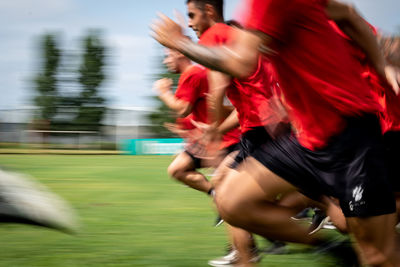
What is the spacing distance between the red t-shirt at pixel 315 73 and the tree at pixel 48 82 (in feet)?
149

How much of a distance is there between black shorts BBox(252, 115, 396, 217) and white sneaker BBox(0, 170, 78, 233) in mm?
1266

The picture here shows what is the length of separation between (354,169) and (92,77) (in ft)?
A: 167

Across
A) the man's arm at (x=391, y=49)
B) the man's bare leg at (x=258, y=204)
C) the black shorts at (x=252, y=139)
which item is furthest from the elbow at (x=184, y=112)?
the man's arm at (x=391, y=49)

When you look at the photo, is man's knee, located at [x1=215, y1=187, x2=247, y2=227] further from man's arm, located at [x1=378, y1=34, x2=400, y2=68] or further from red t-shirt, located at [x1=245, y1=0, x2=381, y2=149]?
man's arm, located at [x1=378, y1=34, x2=400, y2=68]

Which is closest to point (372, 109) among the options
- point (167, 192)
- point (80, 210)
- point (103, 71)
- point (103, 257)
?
point (103, 257)

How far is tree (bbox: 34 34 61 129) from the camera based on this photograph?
48.5 meters

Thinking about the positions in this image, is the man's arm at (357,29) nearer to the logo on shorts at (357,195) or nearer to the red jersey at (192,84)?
the logo on shorts at (357,195)

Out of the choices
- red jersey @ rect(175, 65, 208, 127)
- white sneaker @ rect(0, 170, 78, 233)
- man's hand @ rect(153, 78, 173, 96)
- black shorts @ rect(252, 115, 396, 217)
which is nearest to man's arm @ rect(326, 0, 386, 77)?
black shorts @ rect(252, 115, 396, 217)

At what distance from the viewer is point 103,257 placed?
4316 millimetres

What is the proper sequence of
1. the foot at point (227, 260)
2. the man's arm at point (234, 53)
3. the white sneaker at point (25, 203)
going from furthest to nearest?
the foot at point (227, 260) → the man's arm at point (234, 53) → the white sneaker at point (25, 203)

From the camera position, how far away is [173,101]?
5195 millimetres

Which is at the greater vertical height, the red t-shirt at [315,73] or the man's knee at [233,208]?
the red t-shirt at [315,73]

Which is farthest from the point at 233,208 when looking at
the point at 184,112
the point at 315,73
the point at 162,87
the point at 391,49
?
the point at 162,87

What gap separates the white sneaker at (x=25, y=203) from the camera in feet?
6.88
